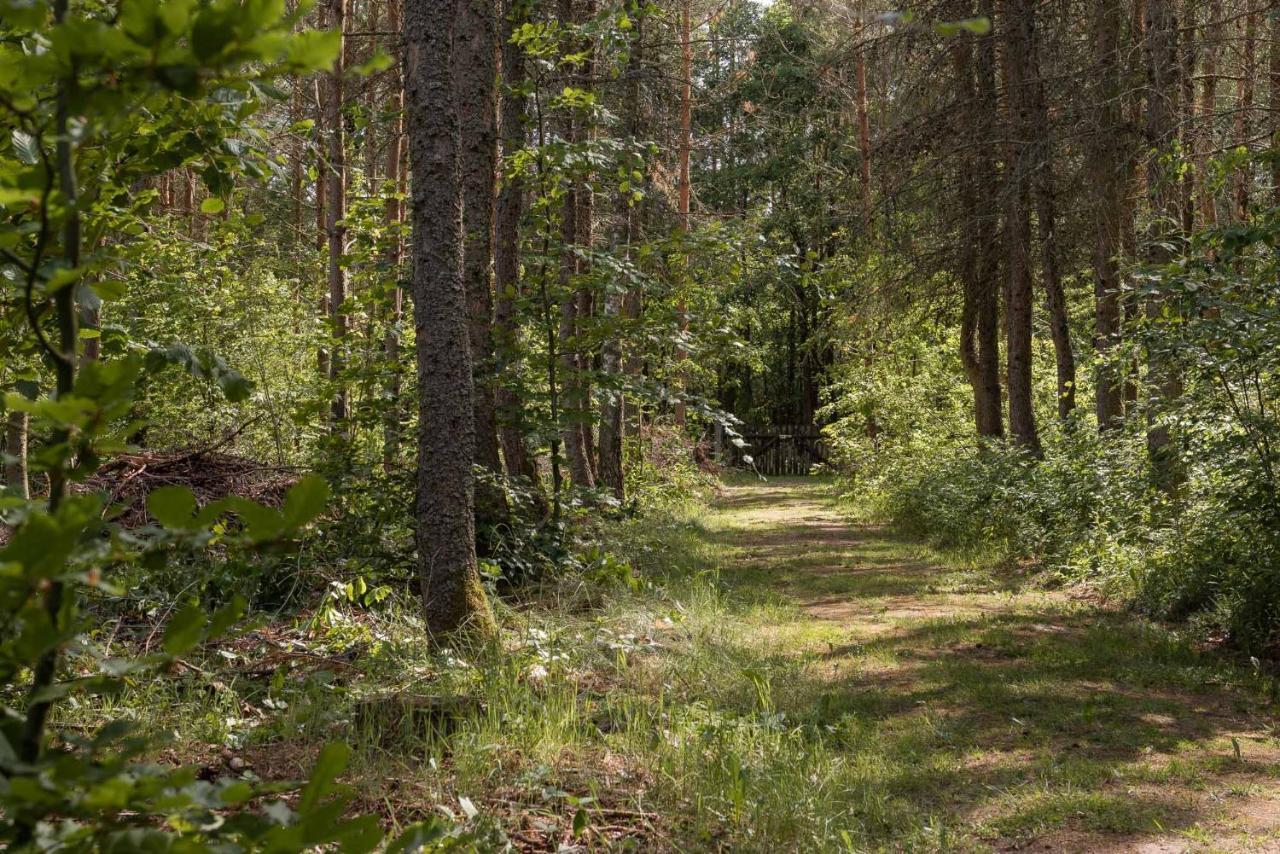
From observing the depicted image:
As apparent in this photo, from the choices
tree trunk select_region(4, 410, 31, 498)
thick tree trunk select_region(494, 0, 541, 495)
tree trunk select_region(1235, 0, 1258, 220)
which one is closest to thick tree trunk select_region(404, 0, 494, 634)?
tree trunk select_region(4, 410, 31, 498)

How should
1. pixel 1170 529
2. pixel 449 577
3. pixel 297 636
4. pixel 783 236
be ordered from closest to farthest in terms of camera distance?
pixel 449 577 → pixel 297 636 → pixel 1170 529 → pixel 783 236

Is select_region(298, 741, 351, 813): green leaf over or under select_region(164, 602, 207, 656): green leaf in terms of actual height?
under

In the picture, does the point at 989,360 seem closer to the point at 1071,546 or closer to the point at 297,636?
the point at 1071,546

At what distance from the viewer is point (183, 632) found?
3.63 ft

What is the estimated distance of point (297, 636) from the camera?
523 centimetres

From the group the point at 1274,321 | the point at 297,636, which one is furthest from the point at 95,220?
the point at 1274,321

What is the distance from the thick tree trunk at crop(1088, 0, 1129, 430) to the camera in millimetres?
9211

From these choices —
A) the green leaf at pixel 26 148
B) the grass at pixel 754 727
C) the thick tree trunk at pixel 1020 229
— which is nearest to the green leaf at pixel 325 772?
the green leaf at pixel 26 148

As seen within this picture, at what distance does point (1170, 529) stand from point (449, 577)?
19.5 ft

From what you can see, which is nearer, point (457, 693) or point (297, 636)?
point (457, 693)

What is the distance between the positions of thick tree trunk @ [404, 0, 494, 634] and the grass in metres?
0.40

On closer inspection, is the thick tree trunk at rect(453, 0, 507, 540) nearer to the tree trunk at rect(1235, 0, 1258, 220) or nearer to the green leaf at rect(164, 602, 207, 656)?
the green leaf at rect(164, 602, 207, 656)

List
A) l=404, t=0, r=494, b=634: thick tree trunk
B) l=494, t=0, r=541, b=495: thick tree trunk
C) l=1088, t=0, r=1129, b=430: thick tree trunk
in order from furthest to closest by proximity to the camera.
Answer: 1. l=1088, t=0, r=1129, b=430: thick tree trunk
2. l=494, t=0, r=541, b=495: thick tree trunk
3. l=404, t=0, r=494, b=634: thick tree trunk

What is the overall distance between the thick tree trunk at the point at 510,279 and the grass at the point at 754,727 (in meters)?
1.83
